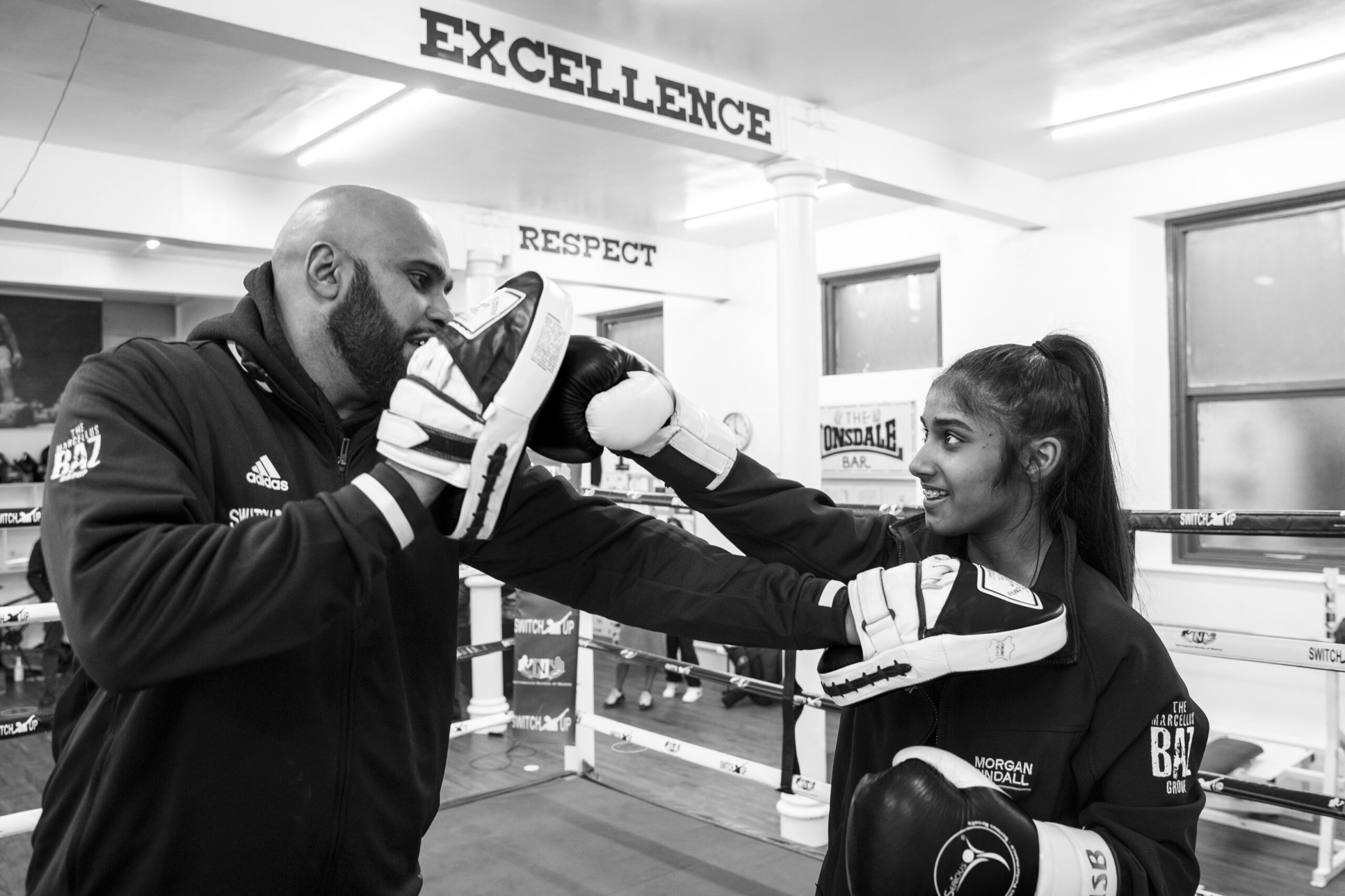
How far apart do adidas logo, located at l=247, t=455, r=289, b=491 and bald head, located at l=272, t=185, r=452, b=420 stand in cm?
17

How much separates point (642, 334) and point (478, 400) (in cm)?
740

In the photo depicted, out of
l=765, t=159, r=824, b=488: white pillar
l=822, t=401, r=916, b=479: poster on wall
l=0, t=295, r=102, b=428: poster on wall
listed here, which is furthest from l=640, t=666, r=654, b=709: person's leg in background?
l=0, t=295, r=102, b=428: poster on wall

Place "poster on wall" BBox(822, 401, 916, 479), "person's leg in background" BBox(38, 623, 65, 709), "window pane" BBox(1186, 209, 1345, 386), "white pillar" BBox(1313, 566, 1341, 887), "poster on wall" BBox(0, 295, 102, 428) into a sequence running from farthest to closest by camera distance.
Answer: "poster on wall" BBox(0, 295, 102, 428), "poster on wall" BBox(822, 401, 916, 479), "person's leg in background" BBox(38, 623, 65, 709), "window pane" BBox(1186, 209, 1345, 386), "white pillar" BBox(1313, 566, 1341, 887)

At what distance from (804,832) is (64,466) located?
309 centimetres

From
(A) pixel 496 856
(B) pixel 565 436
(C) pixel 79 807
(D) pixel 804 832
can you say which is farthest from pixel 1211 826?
(C) pixel 79 807

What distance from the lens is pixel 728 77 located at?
381 cm

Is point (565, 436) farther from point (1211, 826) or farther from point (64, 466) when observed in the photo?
point (1211, 826)

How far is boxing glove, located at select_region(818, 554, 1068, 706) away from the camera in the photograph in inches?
42.2

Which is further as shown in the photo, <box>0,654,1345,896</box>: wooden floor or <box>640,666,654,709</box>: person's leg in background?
<box>640,666,654,709</box>: person's leg in background

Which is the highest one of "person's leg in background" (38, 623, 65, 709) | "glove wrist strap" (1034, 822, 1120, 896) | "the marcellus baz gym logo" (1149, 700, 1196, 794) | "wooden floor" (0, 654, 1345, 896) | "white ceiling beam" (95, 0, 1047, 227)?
"white ceiling beam" (95, 0, 1047, 227)

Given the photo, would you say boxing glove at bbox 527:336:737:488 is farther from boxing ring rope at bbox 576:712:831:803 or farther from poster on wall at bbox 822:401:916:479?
poster on wall at bbox 822:401:916:479

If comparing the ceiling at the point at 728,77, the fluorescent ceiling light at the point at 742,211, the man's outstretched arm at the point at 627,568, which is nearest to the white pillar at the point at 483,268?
the ceiling at the point at 728,77

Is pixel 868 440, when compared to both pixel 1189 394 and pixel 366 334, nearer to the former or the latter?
pixel 1189 394

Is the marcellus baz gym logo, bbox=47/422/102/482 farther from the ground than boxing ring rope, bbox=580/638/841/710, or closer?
farther from the ground
